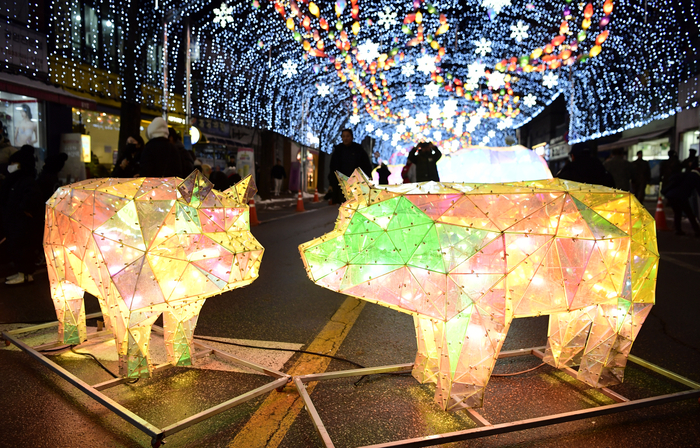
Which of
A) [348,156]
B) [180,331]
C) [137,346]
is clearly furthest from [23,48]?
[137,346]

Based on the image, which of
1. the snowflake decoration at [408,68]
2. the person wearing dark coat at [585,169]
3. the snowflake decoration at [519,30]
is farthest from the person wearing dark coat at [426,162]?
the snowflake decoration at [408,68]

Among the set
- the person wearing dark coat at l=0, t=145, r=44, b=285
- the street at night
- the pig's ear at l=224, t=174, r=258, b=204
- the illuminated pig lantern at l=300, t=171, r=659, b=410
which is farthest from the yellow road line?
the person wearing dark coat at l=0, t=145, r=44, b=285

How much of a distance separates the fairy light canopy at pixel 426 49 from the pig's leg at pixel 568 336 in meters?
9.50

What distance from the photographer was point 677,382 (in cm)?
302

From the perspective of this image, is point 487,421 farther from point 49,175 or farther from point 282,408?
point 49,175

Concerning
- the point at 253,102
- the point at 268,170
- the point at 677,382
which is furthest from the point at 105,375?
the point at 268,170

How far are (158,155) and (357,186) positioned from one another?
3.55 meters

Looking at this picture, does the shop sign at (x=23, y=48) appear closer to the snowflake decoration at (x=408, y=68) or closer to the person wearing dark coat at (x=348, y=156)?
the person wearing dark coat at (x=348, y=156)

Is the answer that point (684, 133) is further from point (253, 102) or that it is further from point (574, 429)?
point (574, 429)

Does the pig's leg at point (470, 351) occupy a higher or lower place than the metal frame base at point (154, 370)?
higher

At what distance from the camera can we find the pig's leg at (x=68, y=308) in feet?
10.5

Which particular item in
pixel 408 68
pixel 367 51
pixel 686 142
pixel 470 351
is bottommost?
pixel 470 351

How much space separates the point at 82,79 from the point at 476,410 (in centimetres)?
1337

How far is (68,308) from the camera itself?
3.29 metres
